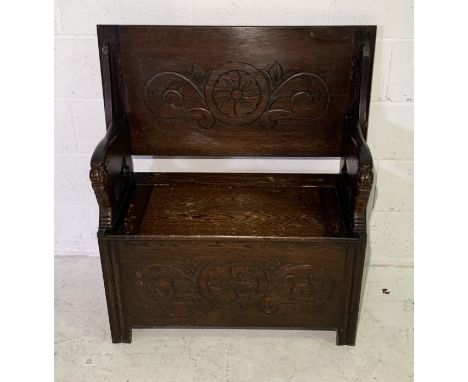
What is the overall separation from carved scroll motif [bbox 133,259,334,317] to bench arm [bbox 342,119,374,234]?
209 millimetres

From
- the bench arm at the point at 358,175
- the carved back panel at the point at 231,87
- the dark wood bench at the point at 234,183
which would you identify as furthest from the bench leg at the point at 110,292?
the bench arm at the point at 358,175

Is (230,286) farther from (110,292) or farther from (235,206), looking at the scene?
(110,292)

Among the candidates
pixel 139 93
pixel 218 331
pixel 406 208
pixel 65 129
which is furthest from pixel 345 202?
pixel 65 129

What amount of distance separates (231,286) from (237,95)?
65 cm

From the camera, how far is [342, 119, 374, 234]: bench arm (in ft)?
5.56

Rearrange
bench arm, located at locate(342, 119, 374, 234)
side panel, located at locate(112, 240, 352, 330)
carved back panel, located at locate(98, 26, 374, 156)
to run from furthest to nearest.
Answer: carved back panel, located at locate(98, 26, 374, 156) < side panel, located at locate(112, 240, 352, 330) < bench arm, located at locate(342, 119, 374, 234)

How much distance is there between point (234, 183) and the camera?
2100 millimetres

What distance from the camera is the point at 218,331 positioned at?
204 centimetres

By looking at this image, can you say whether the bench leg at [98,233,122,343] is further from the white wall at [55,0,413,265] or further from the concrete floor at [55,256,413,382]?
the white wall at [55,0,413,265]

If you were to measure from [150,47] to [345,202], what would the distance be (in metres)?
0.83

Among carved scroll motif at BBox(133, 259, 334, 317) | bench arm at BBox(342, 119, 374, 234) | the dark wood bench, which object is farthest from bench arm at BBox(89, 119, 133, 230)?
bench arm at BBox(342, 119, 374, 234)

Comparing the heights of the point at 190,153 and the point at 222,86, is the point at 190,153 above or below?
Result: below

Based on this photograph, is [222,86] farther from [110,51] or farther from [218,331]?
[218,331]

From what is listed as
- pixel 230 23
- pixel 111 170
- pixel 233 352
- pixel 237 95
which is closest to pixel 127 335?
pixel 233 352
